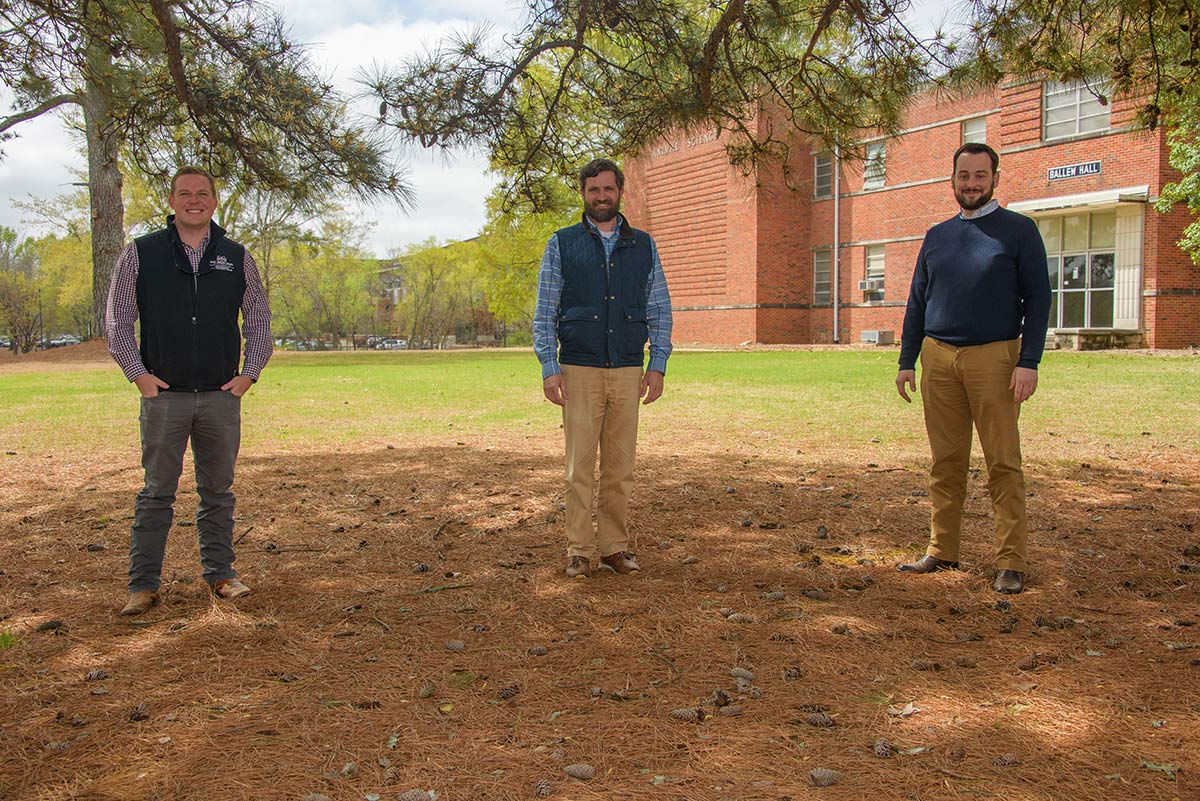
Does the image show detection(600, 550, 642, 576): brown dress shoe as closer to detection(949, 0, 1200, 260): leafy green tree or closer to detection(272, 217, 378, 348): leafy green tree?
detection(949, 0, 1200, 260): leafy green tree

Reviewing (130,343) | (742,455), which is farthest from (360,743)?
(742,455)

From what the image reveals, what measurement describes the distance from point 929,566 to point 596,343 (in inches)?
82.0

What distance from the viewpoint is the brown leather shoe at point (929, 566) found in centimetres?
475

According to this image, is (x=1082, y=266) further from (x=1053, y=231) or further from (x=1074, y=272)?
(x=1053, y=231)

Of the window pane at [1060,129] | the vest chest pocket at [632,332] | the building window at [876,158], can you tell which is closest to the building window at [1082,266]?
the window pane at [1060,129]

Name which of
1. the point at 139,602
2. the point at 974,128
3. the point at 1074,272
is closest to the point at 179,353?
the point at 139,602

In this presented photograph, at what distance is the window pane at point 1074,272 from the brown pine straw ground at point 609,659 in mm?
22427

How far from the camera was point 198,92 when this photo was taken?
639cm

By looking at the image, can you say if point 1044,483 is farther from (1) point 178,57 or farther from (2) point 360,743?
(1) point 178,57

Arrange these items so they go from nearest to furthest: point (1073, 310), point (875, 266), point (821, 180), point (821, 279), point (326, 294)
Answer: point (1073, 310), point (875, 266), point (821, 180), point (821, 279), point (326, 294)

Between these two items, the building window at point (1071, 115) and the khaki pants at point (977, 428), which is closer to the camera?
the khaki pants at point (977, 428)

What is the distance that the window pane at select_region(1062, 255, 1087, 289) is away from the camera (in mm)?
26250

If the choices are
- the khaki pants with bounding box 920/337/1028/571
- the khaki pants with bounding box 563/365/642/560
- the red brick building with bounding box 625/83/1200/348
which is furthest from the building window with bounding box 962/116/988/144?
the khaki pants with bounding box 563/365/642/560

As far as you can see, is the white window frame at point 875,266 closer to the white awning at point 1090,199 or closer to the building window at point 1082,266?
the white awning at point 1090,199
